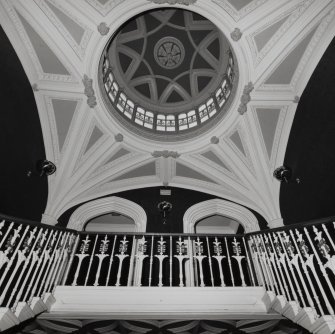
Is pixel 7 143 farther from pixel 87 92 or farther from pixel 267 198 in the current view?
pixel 267 198

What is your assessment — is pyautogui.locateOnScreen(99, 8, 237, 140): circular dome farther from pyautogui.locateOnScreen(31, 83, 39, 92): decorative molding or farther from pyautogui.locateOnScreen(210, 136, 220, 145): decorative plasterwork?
pyautogui.locateOnScreen(31, 83, 39, 92): decorative molding

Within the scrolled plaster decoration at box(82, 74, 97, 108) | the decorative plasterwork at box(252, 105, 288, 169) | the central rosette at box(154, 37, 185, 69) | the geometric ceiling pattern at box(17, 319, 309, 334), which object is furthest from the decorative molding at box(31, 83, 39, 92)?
the decorative plasterwork at box(252, 105, 288, 169)

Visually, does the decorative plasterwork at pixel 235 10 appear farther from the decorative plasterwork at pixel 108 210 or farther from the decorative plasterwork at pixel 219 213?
the decorative plasterwork at pixel 108 210

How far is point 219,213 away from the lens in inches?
400

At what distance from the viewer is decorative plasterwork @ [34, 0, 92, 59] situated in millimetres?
7047

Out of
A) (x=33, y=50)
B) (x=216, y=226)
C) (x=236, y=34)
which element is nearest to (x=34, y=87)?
(x=33, y=50)

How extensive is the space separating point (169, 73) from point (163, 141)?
406 cm

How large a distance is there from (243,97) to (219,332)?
696cm

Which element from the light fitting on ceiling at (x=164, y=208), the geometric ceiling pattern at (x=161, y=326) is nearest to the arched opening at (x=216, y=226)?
the light fitting on ceiling at (x=164, y=208)

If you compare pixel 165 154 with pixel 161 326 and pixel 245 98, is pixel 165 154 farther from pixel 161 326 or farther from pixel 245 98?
pixel 161 326

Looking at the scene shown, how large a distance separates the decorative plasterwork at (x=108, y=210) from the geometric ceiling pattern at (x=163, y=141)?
35cm

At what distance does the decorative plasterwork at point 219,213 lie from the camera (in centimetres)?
948

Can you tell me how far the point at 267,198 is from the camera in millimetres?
9234

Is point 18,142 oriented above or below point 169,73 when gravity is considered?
below
